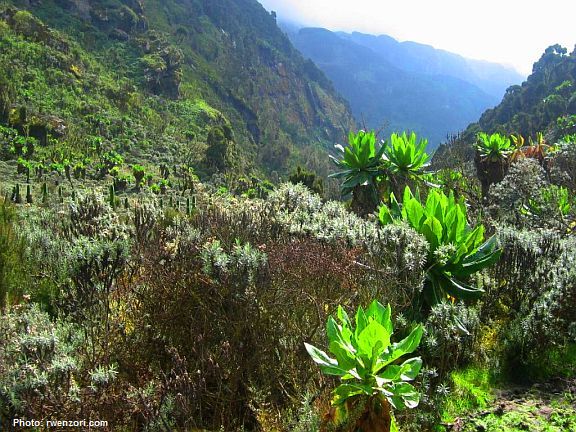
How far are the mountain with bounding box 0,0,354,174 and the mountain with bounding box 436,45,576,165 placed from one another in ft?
104

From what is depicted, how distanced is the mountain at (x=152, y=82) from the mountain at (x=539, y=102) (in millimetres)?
31741

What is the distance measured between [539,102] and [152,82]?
171 ft

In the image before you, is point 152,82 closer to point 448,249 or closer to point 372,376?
point 448,249

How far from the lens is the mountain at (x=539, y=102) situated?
174 ft

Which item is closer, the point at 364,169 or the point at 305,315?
the point at 305,315

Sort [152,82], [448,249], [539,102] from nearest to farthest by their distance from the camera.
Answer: [448,249], [539,102], [152,82]

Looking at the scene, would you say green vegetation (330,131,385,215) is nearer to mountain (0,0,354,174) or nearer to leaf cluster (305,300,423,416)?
mountain (0,0,354,174)

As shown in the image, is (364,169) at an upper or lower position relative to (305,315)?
upper

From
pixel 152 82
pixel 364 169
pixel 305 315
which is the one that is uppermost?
pixel 364 169

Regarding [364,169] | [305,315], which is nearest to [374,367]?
[305,315]

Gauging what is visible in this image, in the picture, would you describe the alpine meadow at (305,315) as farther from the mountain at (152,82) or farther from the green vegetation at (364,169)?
the mountain at (152,82)

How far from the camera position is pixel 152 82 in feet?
207

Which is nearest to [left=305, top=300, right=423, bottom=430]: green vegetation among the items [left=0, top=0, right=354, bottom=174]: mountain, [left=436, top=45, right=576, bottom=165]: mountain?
[left=0, top=0, right=354, bottom=174]: mountain

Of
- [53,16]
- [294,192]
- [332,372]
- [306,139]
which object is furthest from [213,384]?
[306,139]
